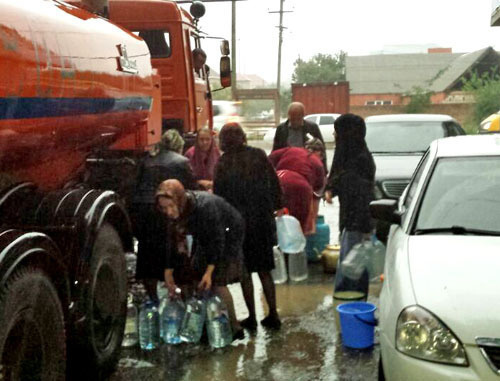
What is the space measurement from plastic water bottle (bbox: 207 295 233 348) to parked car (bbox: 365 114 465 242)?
15.0ft

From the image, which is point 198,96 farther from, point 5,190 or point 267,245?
point 5,190

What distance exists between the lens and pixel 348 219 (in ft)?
22.1

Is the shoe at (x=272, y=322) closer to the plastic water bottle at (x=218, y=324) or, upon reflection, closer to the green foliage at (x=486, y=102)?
the plastic water bottle at (x=218, y=324)

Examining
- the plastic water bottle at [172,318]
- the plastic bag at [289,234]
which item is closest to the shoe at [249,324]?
the plastic water bottle at [172,318]

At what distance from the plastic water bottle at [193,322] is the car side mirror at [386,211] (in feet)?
5.34

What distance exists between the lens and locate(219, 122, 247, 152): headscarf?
21.0ft

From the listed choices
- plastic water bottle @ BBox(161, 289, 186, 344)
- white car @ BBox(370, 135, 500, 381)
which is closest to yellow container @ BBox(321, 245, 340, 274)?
plastic water bottle @ BBox(161, 289, 186, 344)

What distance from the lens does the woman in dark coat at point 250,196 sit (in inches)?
253

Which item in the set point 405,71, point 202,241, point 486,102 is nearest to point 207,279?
point 202,241

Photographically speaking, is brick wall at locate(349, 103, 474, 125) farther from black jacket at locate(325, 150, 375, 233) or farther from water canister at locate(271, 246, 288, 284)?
black jacket at locate(325, 150, 375, 233)

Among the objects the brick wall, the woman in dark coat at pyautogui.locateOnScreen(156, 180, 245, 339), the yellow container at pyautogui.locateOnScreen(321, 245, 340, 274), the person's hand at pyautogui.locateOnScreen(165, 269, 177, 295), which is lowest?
the brick wall

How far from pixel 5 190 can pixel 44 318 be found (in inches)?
26.7

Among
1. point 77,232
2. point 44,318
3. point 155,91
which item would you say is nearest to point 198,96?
point 155,91

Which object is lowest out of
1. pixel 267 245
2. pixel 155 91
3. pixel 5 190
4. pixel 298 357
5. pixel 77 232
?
pixel 298 357
